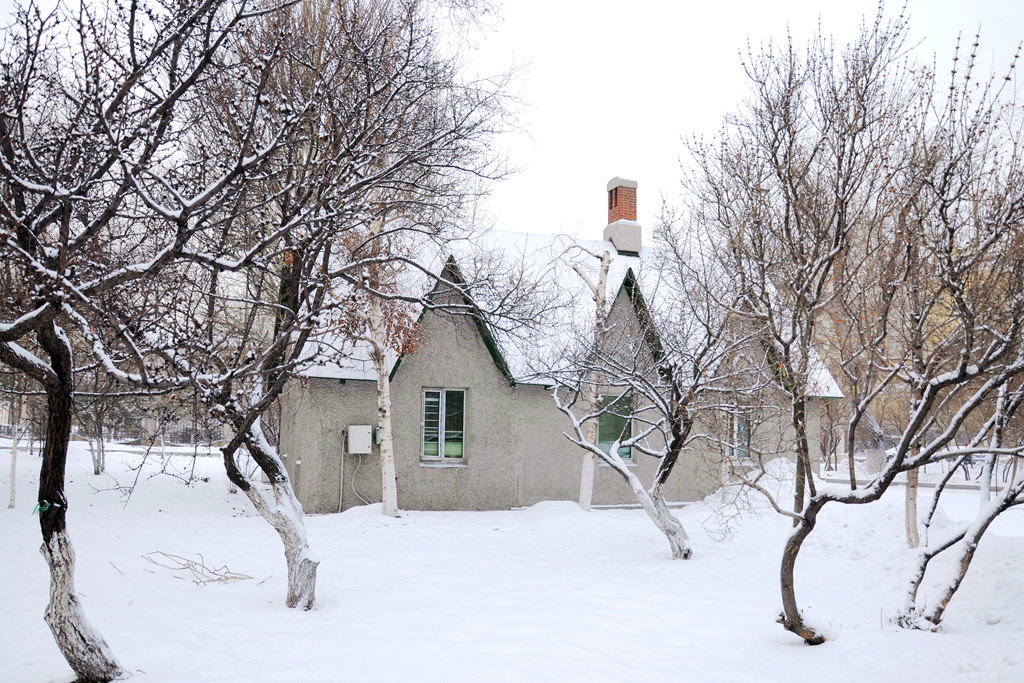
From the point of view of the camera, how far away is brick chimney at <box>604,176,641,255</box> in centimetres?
1884

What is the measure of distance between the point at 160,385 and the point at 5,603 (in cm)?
427

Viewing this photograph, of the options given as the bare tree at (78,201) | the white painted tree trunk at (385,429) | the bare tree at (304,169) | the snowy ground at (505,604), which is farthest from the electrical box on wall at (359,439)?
the bare tree at (78,201)

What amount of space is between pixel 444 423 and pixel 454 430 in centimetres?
25

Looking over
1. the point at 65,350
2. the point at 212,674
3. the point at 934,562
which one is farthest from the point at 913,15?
the point at 212,674

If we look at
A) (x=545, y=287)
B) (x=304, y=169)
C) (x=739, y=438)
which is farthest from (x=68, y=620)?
(x=545, y=287)

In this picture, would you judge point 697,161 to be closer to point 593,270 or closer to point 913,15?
point 913,15

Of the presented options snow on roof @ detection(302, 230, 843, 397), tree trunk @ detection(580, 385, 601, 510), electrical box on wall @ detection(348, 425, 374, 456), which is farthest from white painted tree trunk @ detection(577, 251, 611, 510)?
electrical box on wall @ detection(348, 425, 374, 456)

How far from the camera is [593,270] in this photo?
17.9 metres

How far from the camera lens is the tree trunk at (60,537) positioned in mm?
5117

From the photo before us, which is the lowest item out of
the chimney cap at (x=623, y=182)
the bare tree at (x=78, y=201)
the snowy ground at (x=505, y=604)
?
the snowy ground at (x=505, y=604)

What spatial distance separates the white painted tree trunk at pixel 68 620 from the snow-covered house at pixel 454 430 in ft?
29.6

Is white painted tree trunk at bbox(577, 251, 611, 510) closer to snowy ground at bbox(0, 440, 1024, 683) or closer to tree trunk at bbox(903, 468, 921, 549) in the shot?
snowy ground at bbox(0, 440, 1024, 683)

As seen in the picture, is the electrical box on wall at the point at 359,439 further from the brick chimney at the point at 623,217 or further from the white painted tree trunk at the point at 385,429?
the brick chimney at the point at 623,217

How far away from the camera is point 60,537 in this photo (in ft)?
16.9
